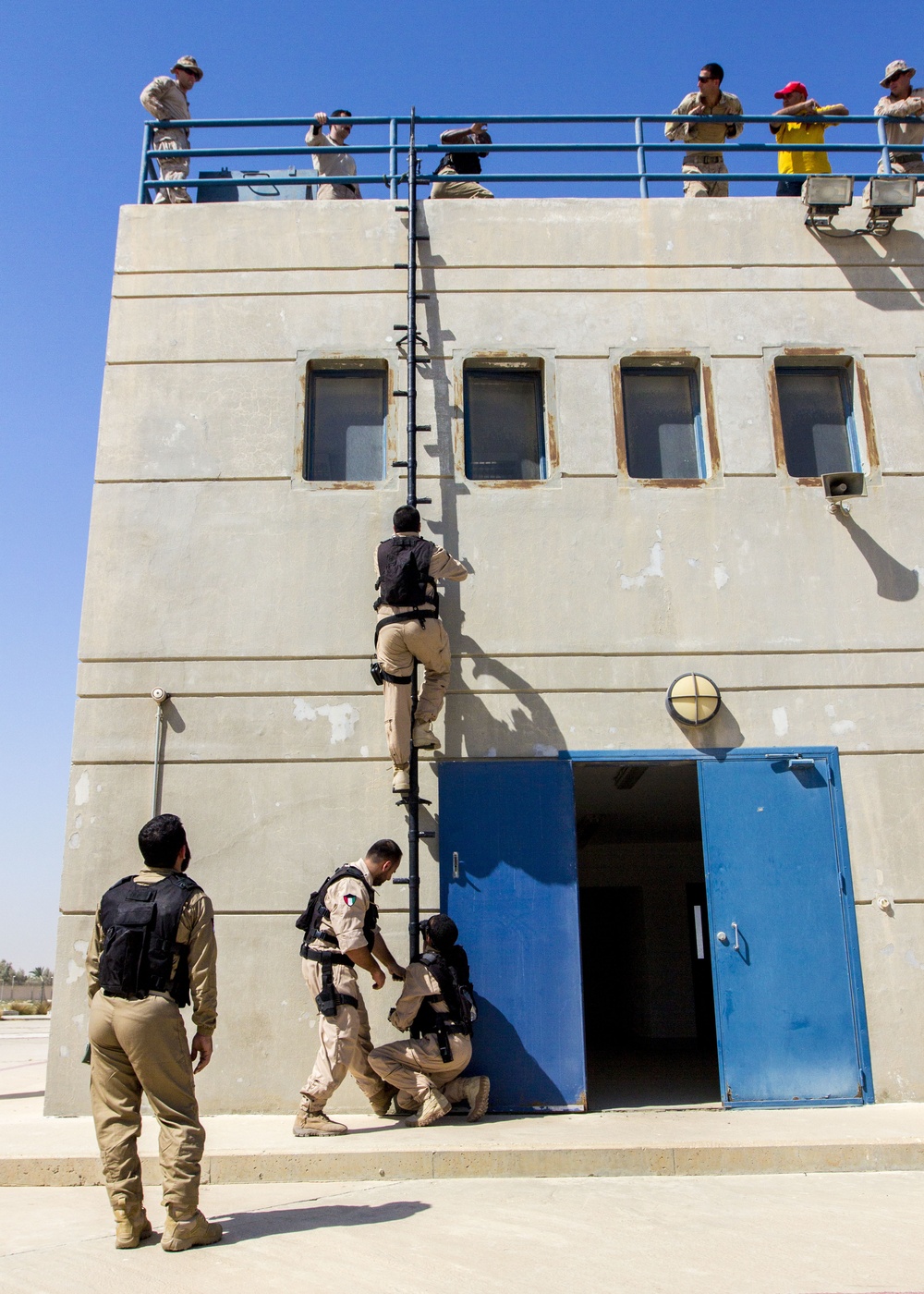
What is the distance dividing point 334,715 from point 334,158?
18.0ft

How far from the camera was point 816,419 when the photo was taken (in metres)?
9.19

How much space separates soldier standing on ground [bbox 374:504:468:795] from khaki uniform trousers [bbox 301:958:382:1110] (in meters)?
1.49

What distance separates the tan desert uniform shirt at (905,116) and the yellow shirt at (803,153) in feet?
1.80

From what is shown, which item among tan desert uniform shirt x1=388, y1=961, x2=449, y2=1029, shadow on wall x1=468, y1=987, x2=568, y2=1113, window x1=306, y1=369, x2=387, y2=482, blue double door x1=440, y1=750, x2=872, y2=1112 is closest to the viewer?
tan desert uniform shirt x1=388, y1=961, x2=449, y2=1029

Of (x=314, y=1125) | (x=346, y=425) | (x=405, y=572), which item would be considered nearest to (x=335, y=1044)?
(x=314, y=1125)

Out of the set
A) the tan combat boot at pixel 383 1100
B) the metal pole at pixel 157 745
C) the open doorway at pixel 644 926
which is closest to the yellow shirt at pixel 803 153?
the open doorway at pixel 644 926

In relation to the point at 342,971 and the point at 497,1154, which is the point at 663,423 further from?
the point at 497,1154

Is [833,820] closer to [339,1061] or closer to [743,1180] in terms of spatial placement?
[743,1180]

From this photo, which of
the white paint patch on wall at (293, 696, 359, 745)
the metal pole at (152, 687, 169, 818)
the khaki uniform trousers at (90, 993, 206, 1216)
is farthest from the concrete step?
the white paint patch on wall at (293, 696, 359, 745)

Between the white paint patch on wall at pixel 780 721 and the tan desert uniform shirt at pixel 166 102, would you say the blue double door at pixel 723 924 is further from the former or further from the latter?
the tan desert uniform shirt at pixel 166 102

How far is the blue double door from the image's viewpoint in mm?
7609

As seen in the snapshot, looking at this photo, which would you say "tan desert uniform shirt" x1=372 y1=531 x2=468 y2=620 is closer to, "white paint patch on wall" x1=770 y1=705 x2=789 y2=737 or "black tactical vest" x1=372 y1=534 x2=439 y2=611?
"black tactical vest" x1=372 y1=534 x2=439 y2=611

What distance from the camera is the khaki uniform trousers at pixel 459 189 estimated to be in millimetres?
9562

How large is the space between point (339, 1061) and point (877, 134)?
9.43 m
